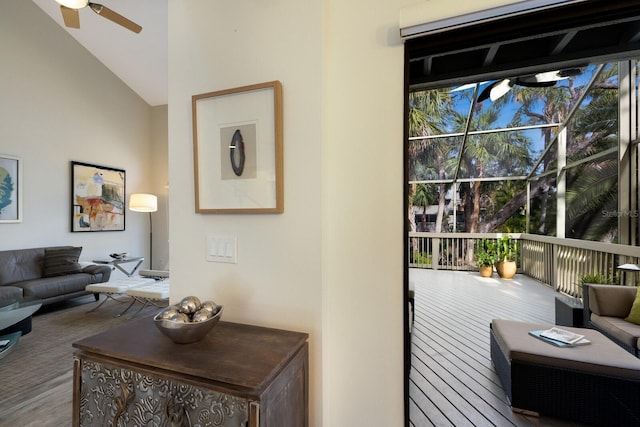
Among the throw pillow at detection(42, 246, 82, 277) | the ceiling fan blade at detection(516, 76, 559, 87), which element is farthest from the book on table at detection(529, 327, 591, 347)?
the throw pillow at detection(42, 246, 82, 277)

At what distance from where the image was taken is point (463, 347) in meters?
2.62

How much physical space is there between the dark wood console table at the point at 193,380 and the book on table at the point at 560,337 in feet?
5.73

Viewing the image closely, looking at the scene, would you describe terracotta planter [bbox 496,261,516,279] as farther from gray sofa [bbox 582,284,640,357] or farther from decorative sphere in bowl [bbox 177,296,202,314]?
decorative sphere in bowl [bbox 177,296,202,314]

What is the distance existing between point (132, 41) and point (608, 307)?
23.6 ft

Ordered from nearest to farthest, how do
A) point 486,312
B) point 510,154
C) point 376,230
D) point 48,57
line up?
1. point 376,230
2. point 486,312
3. point 48,57
4. point 510,154

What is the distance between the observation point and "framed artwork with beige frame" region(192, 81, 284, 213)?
4.21ft

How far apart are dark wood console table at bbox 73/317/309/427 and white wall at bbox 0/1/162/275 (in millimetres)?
4644

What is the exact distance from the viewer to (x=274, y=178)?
1.28 m

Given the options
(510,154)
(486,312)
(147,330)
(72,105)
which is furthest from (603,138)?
(72,105)

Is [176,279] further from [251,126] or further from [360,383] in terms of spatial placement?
[360,383]

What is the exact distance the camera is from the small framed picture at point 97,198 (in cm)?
485

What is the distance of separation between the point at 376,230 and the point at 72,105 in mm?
6025

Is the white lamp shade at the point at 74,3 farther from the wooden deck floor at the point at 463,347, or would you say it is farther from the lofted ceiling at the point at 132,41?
the wooden deck floor at the point at 463,347

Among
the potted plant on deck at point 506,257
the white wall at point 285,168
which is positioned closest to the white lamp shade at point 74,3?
the white wall at point 285,168
